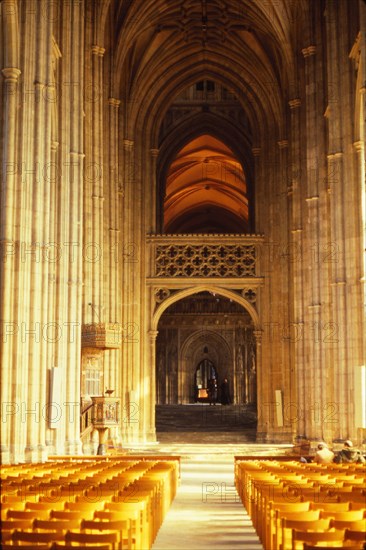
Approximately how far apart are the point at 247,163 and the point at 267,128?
316 cm

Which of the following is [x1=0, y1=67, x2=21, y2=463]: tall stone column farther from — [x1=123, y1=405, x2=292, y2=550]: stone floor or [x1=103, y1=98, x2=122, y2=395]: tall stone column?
[x1=103, y1=98, x2=122, y2=395]: tall stone column

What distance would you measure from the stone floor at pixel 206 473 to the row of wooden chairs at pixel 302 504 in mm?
524

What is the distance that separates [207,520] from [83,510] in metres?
5.33

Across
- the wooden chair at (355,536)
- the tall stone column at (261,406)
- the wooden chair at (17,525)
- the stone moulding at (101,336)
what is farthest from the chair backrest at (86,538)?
the tall stone column at (261,406)

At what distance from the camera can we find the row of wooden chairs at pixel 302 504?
6484 mm

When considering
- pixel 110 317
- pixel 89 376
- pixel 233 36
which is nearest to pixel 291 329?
pixel 110 317

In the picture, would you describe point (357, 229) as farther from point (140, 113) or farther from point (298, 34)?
point (140, 113)

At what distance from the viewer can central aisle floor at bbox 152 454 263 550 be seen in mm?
9727

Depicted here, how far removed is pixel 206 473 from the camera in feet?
70.3

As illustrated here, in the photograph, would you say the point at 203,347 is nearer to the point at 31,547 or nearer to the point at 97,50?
Result: the point at 97,50

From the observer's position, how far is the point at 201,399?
→ 4809 centimetres

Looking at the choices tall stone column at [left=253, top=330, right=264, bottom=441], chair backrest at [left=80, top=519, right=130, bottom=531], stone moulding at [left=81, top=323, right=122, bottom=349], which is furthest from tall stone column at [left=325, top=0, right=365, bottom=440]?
chair backrest at [left=80, top=519, right=130, bottom=531]

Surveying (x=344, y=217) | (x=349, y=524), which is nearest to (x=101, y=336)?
(x=344, y=217)

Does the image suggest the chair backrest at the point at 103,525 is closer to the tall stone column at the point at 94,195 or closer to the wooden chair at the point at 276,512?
the wooden chair at the point at 276,512
